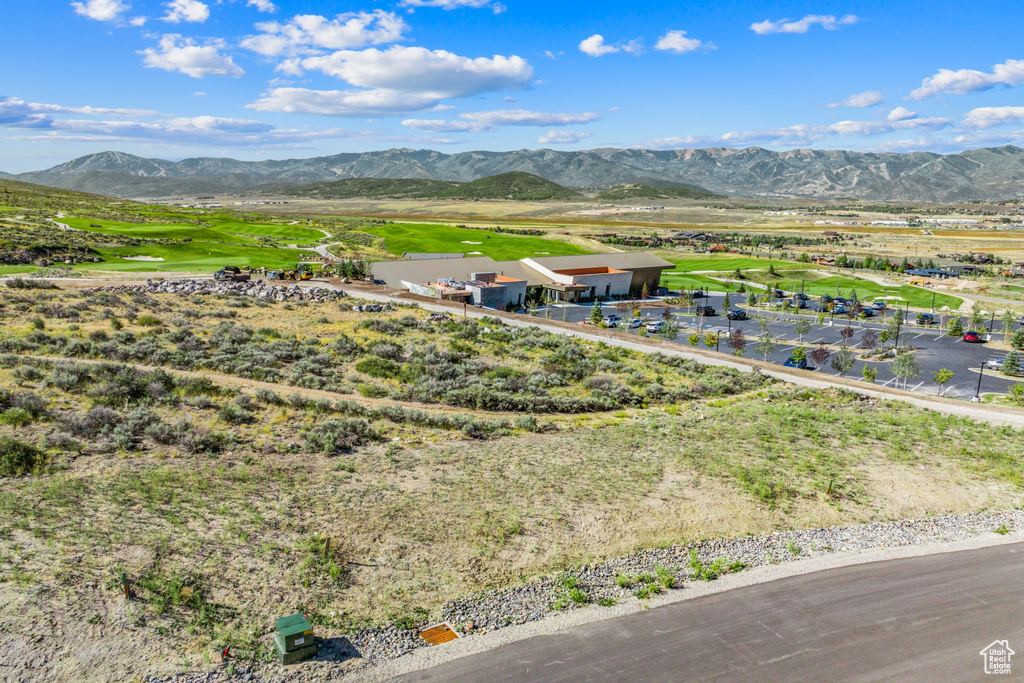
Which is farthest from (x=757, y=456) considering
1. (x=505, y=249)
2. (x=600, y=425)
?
(x=505, y=249)

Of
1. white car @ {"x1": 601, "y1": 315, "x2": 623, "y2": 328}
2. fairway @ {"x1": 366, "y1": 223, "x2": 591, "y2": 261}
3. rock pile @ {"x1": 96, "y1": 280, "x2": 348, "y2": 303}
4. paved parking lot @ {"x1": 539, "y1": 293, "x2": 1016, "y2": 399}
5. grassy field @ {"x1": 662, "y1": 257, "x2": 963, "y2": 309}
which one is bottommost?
paved parking lot @ {"x1": 539, "y1": 293, "x2": 1016, "y2": 399}

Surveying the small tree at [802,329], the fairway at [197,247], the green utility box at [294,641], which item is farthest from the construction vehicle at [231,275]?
the green utility box at [294,641]

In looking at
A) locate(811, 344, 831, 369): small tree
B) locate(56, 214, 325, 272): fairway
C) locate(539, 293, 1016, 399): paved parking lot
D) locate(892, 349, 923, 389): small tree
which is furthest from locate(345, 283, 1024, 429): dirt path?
locate(56, 214, 325, 272): fairway

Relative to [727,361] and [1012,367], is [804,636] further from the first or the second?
[1012,367]

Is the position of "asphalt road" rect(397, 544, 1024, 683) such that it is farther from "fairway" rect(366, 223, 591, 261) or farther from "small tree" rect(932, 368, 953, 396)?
"fairway" rect(366, 223, 591, 261)

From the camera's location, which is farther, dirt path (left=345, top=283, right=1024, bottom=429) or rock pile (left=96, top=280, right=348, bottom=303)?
rock pile (left=96, top=280, right=348, bottom=303)

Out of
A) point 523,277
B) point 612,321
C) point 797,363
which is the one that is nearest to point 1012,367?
point 797,363
